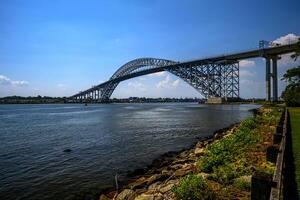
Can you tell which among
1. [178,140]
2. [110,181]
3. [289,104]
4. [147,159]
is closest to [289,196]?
[110,181]

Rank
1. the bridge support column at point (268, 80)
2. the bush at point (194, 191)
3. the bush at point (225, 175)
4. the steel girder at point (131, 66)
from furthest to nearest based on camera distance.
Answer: the steel girder at point (131, 66) → the bridge support column at point (268, 80) → the bush at point (225, 175) → the bush at point (194, 191)

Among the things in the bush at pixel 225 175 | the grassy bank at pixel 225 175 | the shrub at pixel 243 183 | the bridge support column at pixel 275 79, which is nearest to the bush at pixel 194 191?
the grassy bank at pixel 225 175

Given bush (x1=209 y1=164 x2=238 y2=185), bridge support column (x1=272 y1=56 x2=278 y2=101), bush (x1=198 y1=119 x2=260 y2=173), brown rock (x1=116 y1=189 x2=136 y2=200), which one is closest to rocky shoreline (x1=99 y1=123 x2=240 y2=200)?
brown rock (x1=116 y1=189 x2=136 y2=200)

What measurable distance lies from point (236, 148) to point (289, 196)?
5752 millimetres

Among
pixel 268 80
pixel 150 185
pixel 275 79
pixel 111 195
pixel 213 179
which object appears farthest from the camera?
pixel 275 79

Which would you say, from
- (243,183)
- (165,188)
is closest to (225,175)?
(243,183)

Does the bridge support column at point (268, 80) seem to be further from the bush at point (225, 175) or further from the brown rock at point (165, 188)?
the brown rock at point (165, 188)

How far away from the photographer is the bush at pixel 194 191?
617cm

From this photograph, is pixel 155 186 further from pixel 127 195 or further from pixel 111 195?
pixel 111 195

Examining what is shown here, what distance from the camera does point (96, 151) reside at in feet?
56.7

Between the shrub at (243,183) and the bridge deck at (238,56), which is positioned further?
the bridge deck at (238,56)

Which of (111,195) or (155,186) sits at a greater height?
(155,186)

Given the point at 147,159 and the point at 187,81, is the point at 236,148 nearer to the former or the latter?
the point at 147,159

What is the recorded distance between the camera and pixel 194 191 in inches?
249
